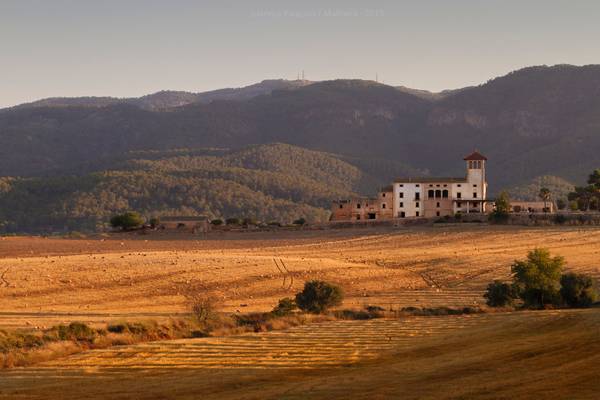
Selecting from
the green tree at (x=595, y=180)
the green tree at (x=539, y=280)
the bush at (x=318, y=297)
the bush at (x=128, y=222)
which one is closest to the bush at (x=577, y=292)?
the green tree at (x=539, y=280)

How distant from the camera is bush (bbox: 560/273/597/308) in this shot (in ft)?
120

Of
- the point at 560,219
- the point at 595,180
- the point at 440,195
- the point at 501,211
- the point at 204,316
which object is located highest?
the point at 595,180

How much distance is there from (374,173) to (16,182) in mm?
74684

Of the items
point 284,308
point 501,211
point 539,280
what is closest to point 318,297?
point 284,308

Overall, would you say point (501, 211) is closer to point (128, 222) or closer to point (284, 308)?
point (128, 222)

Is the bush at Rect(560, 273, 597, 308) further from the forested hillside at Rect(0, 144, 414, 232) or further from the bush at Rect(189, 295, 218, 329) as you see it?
the forested hillside at Rect(0, 144, 414, 232)

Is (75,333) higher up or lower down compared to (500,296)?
lower down

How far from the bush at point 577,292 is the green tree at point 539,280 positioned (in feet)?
1.16

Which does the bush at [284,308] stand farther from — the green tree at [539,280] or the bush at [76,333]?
the green tree at [539,280]

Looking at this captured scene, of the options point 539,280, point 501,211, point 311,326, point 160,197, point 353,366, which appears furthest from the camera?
Result: point 160,197

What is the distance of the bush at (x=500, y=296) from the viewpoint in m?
37.5

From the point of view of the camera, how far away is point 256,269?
2140 inches

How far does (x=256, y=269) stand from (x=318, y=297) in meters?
15.3

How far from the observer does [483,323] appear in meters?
27.4
